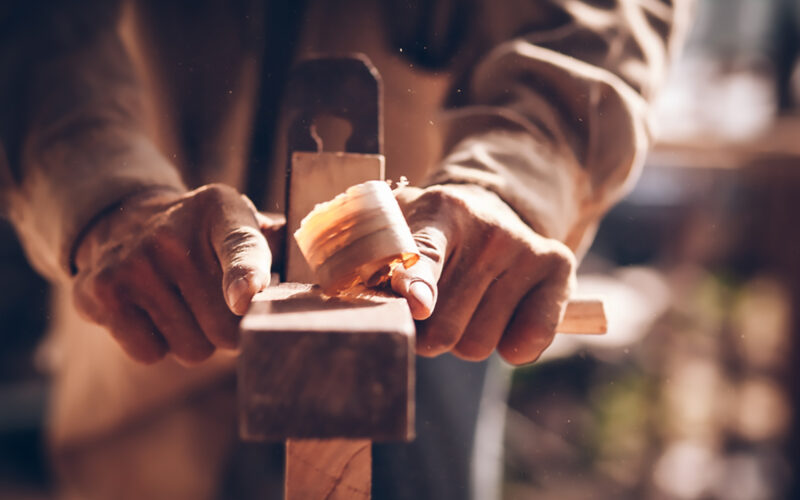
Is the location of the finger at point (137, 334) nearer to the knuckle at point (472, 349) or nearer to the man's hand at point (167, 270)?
the man's hand at point (167, 270)

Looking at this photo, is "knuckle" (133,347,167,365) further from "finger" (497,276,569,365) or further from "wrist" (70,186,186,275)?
"finger" (497,276,569,365)

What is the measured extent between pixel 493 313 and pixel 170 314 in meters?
0.20

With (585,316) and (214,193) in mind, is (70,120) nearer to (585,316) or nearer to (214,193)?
(214,193)

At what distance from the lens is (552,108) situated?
1.61ft

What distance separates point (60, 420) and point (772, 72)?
2.04 metres

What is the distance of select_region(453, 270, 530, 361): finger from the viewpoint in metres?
0.42

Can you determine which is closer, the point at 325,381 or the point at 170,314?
the point at 325,381

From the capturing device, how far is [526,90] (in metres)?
0.49

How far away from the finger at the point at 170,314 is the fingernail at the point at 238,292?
10 cm

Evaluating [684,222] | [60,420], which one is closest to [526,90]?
[60,420]

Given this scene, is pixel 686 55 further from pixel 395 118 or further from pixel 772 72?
pixel 395 118

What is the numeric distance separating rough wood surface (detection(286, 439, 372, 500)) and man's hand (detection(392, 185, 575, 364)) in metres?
0.08

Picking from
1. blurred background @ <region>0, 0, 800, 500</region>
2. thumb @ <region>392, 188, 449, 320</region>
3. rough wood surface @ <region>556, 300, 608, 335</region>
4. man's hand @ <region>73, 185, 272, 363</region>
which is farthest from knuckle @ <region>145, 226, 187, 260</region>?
blurred background @ <region>0, 0, 800, 500</region>

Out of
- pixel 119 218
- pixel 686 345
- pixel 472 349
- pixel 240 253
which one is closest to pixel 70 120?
pixel 119 218
